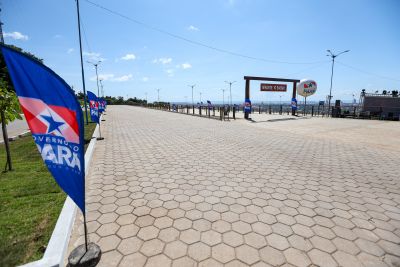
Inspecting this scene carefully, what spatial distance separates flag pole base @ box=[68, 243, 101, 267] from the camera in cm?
249

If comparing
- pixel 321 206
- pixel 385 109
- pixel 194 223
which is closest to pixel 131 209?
pixel 194 223

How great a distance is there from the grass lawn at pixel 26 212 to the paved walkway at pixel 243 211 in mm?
489

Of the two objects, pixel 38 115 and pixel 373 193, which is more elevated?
pixel 38 115

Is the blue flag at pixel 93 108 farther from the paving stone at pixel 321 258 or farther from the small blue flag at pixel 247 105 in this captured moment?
the small blue flag at pixel 247 105

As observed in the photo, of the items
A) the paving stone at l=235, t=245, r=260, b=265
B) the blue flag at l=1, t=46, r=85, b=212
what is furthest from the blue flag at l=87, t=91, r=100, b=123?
the paving stone at l=235, t=245, r=260, b=265

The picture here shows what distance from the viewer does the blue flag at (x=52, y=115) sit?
6.81ft

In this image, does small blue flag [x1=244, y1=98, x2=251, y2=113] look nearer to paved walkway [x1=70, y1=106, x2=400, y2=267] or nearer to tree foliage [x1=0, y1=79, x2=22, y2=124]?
paved walkway [x1=70, y1=106, x2=400, y2=267]

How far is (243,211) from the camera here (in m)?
3.78

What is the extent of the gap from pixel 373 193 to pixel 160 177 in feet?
15.9

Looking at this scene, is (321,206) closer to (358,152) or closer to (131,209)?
(131,209)

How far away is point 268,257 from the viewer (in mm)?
2686

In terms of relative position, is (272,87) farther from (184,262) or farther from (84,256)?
(84,256)

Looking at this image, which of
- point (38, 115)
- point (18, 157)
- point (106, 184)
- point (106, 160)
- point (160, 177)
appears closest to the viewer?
point (38, 115)

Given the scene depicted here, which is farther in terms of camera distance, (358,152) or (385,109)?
(385,109)
